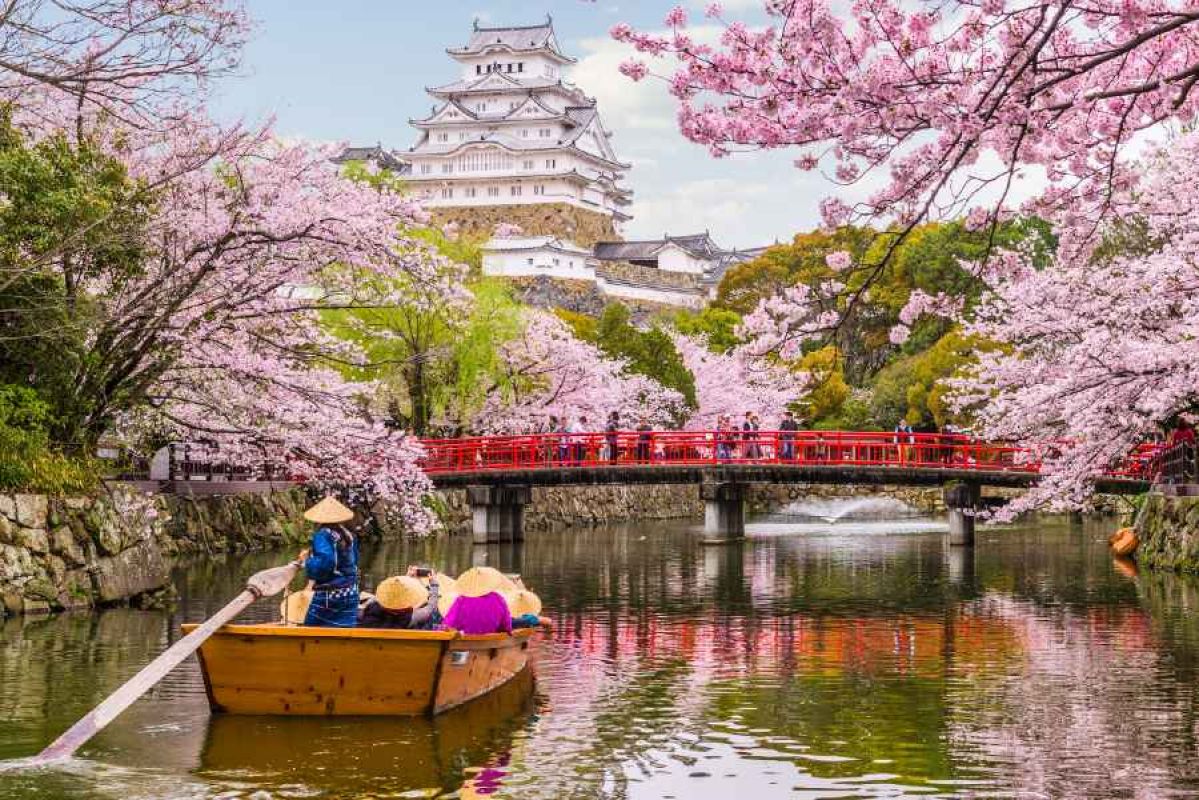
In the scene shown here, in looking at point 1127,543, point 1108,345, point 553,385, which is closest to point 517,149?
point 553,385

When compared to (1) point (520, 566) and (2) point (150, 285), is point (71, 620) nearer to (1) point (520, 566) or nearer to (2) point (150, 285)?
(2) point (150, 285)

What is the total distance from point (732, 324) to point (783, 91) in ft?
202

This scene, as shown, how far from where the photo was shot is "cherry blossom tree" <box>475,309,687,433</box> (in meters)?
49.2

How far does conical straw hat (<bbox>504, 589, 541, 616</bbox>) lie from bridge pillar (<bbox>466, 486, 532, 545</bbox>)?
2666 centimetres

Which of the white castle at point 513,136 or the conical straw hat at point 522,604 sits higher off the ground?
the white castle at point 513,136

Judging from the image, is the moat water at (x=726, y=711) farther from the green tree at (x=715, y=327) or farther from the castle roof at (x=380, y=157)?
the castle roof at (x=380, y=157)

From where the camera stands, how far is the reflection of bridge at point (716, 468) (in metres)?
39.8

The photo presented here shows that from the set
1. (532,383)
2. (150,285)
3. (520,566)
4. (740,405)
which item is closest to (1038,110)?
(150,285)

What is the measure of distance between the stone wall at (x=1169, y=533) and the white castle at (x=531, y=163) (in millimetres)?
64610

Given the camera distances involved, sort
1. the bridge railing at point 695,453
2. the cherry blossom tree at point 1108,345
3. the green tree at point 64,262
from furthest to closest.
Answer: the bridge railing at point 695,453
the cherry blossom tree at point 1108,345
the green tree at point 64,262

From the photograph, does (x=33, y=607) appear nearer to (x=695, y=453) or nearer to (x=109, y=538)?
(x=109, y=538)

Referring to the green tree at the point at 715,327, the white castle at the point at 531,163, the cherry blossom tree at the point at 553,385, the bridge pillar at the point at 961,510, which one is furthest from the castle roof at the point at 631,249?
the bridge pillar at the point at 961,510

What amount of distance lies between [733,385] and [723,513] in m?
23.3

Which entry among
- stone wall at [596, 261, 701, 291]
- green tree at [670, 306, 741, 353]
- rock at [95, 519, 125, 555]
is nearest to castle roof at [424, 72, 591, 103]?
stone wall at [596, 261, 701, 291]
